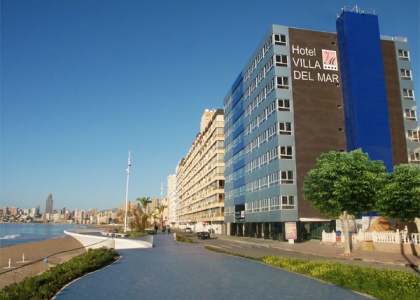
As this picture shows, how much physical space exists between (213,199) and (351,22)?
175 ft

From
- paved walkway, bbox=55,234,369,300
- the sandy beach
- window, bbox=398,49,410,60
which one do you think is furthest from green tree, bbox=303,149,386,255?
window, bbox=398,49,410,60

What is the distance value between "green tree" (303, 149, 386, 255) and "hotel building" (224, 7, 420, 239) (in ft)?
54.4

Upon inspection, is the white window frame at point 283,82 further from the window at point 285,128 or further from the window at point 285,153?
the window at point 285,153

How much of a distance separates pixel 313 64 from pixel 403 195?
31.2 meters

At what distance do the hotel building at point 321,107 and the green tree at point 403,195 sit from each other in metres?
20.4

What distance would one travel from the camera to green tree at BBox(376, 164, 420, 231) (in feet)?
92.5

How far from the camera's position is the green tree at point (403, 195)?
28203 mm

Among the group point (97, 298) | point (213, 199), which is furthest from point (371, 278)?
point (213, 199)

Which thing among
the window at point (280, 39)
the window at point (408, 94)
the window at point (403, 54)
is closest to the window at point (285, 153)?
the window at point (280, 39)

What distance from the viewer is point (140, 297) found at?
475 inches

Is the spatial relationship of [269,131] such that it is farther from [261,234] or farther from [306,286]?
[306,286]

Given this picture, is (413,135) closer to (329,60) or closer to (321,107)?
(321,107)

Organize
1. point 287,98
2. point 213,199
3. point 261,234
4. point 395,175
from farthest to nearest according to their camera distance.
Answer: point 213,199
point 261,234
point 287,98
point 395,175

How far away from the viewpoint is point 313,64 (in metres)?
55.6
